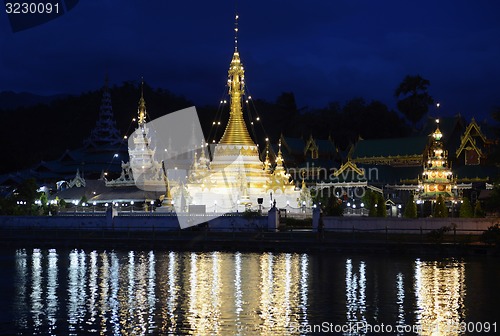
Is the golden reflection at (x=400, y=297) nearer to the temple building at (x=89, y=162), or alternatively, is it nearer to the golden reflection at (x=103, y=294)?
the golden reflection at (x=103, y=294)

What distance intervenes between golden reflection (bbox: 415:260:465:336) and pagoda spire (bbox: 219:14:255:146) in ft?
91.3

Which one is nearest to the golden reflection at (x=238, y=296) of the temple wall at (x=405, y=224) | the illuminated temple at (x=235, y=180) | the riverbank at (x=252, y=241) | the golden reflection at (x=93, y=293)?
the golden reflection at (x=93, y=293)

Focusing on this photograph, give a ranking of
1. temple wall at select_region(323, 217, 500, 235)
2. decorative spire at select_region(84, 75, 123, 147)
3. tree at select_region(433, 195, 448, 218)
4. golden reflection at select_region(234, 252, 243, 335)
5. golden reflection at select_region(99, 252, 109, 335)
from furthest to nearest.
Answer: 1. decorative spire at select_region(84, 75, 123, 147)
2. tree at select_region(433, 195, 448, 218)
3. temple wall at select_region(323, 217, 500, 235)
4. golden reflection at select_region(99, 252, 109, 335)
5. golden reflection at select_region(234, 252, 243, 335)

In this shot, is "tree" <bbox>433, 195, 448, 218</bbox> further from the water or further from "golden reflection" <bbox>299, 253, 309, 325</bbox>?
"golden reflection" <bbox>299, 253, 309, 325</bbox>

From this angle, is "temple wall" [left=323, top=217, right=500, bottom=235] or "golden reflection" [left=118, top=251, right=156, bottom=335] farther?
"temple wall" [left=323, top=217, right=500, bottom=235]

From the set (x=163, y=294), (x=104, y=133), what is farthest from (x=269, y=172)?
(x=104, y=133)

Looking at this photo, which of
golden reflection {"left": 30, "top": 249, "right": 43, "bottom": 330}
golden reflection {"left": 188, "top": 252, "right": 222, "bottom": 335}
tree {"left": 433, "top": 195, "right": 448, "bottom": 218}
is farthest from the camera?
tree {"left": 433, "top": 195, "right": 448, "bottom": 218}

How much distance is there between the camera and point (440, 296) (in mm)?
25359

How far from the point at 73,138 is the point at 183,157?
36.5m

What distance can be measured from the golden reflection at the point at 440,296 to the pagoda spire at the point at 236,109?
27831 millimetres

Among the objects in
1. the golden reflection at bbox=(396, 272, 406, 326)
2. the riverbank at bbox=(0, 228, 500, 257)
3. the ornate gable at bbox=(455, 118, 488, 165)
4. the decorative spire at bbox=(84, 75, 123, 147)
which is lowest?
the golden reflection at bbox=(396, 272, 406, 326)

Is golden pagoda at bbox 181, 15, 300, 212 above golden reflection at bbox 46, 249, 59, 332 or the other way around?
above

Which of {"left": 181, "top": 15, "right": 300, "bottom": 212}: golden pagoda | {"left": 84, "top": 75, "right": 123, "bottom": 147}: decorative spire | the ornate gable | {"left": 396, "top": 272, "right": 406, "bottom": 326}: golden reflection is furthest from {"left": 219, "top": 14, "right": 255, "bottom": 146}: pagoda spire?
{"left": 84, "top": 75, "right": 123, "bottom": 147}: decorative spire

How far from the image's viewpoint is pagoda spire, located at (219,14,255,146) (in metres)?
61.8
